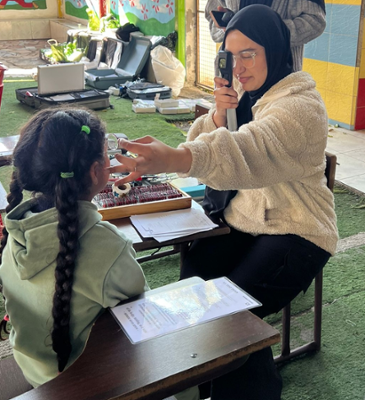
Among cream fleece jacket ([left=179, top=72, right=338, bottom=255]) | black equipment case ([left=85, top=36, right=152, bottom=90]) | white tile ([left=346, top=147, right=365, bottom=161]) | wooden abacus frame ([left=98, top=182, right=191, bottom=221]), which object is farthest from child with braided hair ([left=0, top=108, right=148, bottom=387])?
black equipment case ([left=85, top=36, right=152, bottom=90])

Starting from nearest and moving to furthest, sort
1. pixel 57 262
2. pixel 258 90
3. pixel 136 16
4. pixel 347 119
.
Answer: pixel 57 262, pixel 258 90, pixel 347 119, pixel 136 16

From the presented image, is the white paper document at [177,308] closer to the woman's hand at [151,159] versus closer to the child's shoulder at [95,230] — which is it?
the child's shoulder at [95,230]

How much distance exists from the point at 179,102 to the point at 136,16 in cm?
233

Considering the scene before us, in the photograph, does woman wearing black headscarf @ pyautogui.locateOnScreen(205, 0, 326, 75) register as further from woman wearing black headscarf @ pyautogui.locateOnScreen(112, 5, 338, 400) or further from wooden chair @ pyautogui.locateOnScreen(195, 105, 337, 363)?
wooden chair @ pyautogui.locateOnScreen(195, 105, 337, 363)

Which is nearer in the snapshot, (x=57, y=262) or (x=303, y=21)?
(x=57, y=262)

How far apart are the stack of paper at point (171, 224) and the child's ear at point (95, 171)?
416mm

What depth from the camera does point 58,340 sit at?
1175 millimetres

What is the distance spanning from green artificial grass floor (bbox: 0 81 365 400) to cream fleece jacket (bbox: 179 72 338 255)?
1.80ft

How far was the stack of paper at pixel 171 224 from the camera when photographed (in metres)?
1.68

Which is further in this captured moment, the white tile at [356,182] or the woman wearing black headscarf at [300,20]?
the white tile at [356,182]

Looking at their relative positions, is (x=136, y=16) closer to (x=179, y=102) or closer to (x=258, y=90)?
(x=179, y=102)

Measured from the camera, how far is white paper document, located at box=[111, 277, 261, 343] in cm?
111

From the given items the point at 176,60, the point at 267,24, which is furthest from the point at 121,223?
the point at 176,60

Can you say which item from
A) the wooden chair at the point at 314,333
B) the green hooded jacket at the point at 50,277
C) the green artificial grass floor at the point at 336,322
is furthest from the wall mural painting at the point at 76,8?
the green hooded jacket at the point at 50,277
